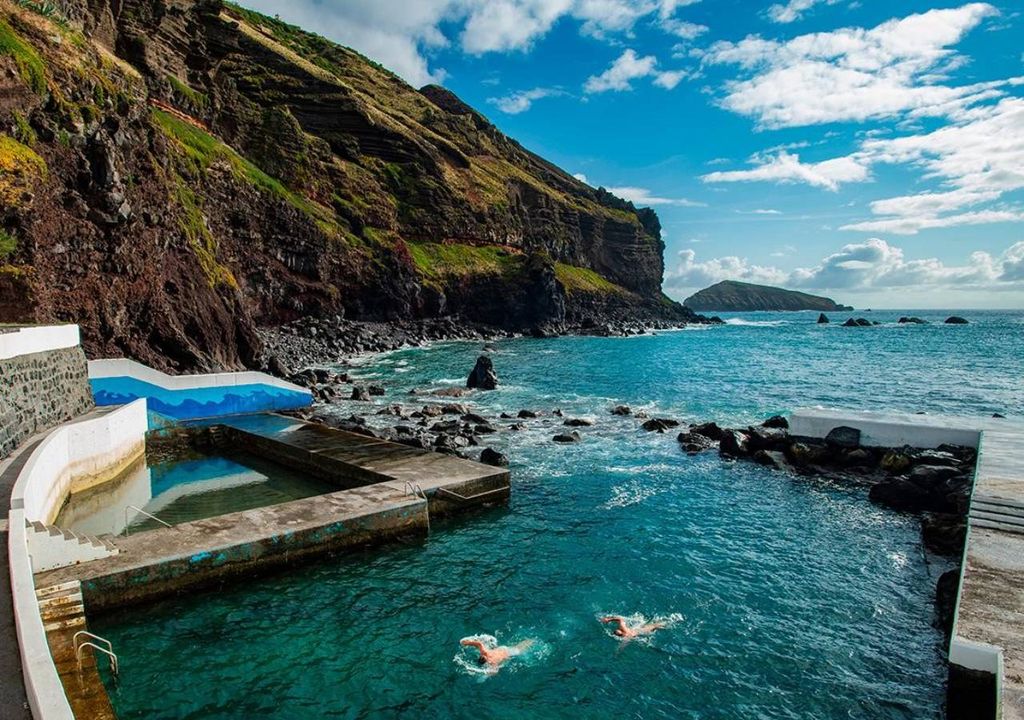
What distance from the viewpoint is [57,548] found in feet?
44.0

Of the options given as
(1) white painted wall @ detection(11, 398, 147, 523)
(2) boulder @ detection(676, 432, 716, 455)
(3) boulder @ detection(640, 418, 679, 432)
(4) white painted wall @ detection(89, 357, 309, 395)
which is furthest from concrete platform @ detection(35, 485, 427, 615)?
(3) boulder @ detection(640, 418, 679, 432)

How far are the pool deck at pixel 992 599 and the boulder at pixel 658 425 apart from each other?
15.1m

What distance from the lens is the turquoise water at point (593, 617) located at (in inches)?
432

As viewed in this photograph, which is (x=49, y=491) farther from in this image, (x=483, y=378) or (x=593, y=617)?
(x=483, y=378)

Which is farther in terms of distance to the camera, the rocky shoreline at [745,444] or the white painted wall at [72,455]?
the rocky shoreline at [745,444]

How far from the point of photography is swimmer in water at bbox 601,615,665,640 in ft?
42.7

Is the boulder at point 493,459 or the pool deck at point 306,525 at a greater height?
the pool deck at point 306,525

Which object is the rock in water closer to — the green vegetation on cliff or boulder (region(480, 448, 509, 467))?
boulder (region(480, 448, 509, 467))

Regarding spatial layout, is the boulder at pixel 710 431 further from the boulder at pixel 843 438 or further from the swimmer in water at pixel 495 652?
the swimmer in water at pixel 495 652

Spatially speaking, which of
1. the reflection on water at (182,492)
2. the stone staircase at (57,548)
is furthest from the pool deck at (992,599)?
the reflection on water at (182,492)

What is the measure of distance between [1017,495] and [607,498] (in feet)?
38.4

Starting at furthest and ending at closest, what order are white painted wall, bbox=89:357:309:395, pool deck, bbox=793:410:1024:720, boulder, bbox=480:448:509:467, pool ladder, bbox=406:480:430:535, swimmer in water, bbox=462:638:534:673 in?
white painted wall, bbox=89:357:309:395
boulder, bbox=480:448:509:467
pool ladder, bbox=406:480:430:535
swimmer in water, bbox=462:638:534:673
pool deck, bbox=793:410:1024:720

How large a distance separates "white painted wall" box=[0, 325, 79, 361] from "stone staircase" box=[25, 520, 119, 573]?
741 centimetres

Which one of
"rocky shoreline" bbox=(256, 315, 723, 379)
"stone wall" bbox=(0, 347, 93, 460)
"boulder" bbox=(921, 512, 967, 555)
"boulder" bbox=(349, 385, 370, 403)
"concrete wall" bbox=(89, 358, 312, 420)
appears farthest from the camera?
"rocky shoreline" bbox=(256, 315, 723, 379)
